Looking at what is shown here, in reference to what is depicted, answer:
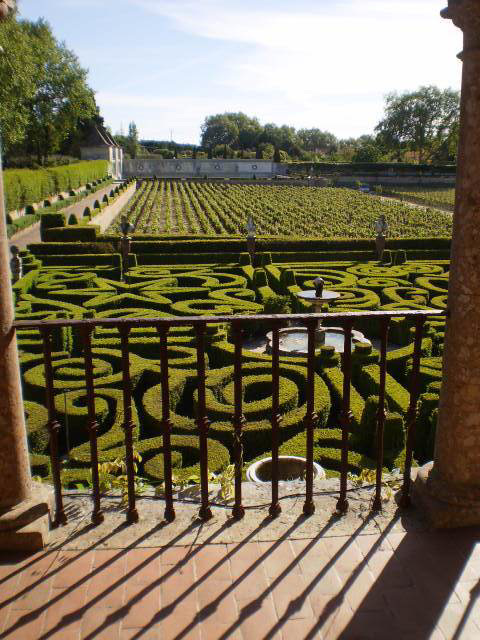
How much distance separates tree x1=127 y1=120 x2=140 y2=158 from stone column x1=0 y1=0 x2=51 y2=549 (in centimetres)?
8447

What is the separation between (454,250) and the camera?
268 cm

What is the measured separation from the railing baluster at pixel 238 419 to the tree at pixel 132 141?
277 ft

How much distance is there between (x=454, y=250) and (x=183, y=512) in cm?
190

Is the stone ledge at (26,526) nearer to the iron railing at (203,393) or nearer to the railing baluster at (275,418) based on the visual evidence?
the iron railing at (203,393)

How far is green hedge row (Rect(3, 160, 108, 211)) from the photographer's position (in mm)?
26447

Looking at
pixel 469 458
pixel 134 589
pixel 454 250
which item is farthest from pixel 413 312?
pixel 134 589

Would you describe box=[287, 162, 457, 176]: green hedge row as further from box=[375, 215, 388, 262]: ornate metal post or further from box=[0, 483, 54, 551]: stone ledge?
box=[0, 483, 54, 551]: stone ledge

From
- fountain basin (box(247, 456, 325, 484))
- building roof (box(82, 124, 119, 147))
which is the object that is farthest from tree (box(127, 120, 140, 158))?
fountain basin (box(247, 456, 325, 484))

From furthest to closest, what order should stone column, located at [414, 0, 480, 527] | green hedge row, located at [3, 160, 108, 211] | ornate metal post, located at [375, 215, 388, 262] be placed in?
green hedge row, located at [3, 160, 108, 211] → ornate metal post, located at [375, 215, 388, 262] → stone column, located at [414, 0, 480, 527]

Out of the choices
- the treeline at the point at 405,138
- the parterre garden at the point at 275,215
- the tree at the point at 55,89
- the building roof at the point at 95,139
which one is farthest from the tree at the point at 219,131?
the parterre garden at the point at 275,215

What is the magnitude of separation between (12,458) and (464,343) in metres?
2.16

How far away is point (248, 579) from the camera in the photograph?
2510 millimetres

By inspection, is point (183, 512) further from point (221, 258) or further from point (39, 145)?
point (39, 145)

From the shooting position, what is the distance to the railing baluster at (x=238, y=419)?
2.80m
